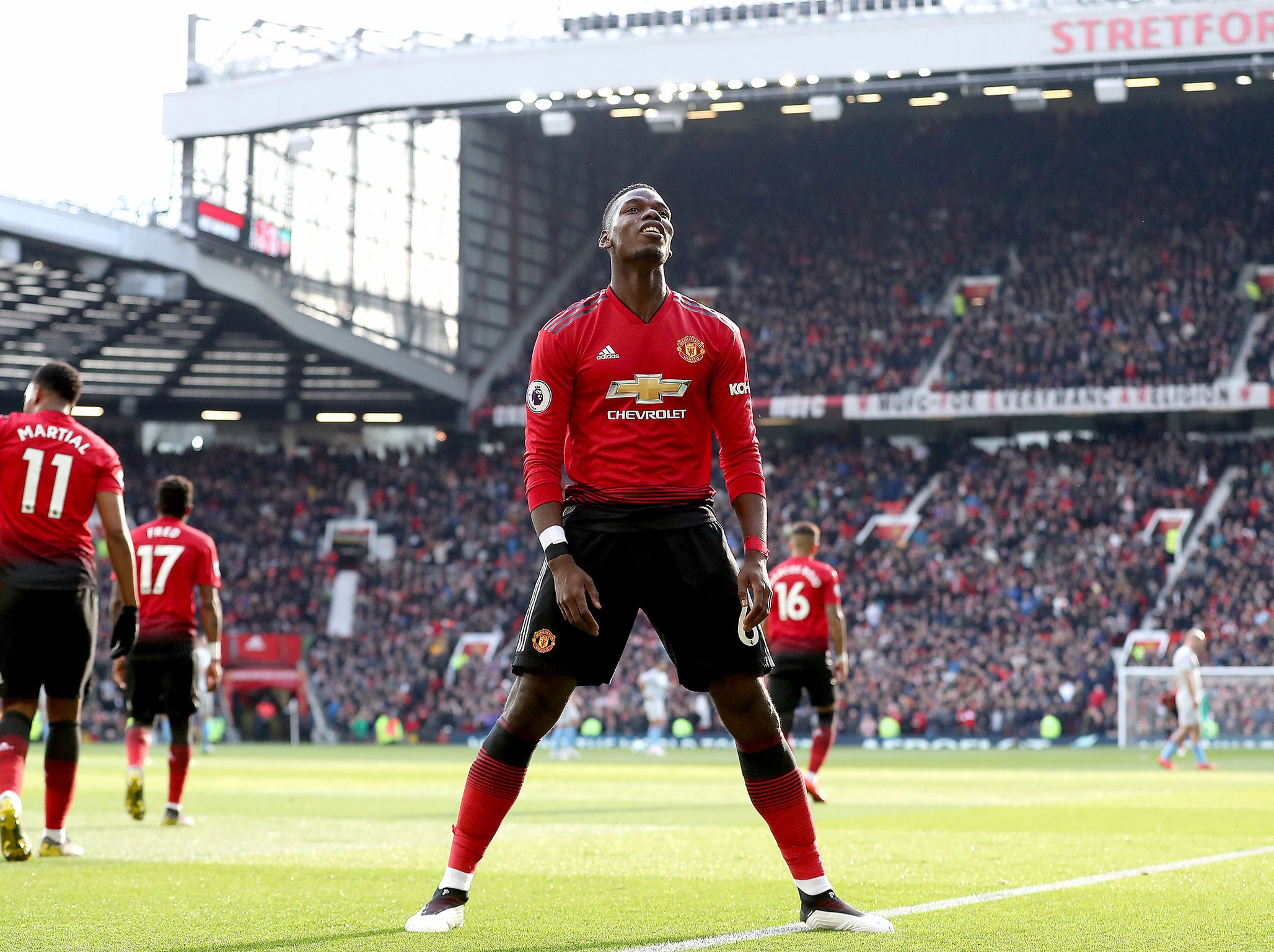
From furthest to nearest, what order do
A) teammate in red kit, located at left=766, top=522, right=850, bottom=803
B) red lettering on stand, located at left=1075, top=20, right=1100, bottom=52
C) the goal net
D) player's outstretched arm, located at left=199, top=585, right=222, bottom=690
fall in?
red lettering on stand, located at left=1075, top=20, right=1100, bottom=52 < the goal net < teammate in red kit, located at left=766, top=522, right=850, bottom=803 < player's outstretched arm, located at left=199, top=585, right=222, bottom=690

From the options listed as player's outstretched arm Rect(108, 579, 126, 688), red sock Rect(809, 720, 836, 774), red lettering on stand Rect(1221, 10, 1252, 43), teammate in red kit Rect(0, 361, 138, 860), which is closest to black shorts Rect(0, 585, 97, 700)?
teammate in red kit Rect(0, 361, 138, 860)

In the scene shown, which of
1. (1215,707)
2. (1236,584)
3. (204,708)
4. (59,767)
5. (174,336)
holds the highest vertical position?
(174,336)

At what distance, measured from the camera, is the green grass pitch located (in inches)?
219

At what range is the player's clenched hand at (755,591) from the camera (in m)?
5.42

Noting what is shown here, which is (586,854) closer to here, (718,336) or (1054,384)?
(718,336)

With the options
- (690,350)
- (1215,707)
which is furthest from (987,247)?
(690,350)

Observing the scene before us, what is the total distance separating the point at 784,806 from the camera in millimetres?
5637

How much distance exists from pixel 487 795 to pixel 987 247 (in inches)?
1521

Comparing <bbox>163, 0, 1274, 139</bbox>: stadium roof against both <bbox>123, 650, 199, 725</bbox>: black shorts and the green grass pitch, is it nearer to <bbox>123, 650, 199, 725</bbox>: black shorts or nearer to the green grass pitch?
the green grass pitch

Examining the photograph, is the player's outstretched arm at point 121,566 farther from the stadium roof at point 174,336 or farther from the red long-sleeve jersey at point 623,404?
the stadium roof at point 174,336

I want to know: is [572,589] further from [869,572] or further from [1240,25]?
[869,572]

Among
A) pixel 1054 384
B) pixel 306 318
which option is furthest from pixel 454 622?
pixel 1054 384

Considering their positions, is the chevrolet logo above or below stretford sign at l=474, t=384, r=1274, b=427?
below

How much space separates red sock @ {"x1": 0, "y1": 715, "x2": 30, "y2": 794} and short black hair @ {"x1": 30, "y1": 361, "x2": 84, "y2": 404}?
1571mm
